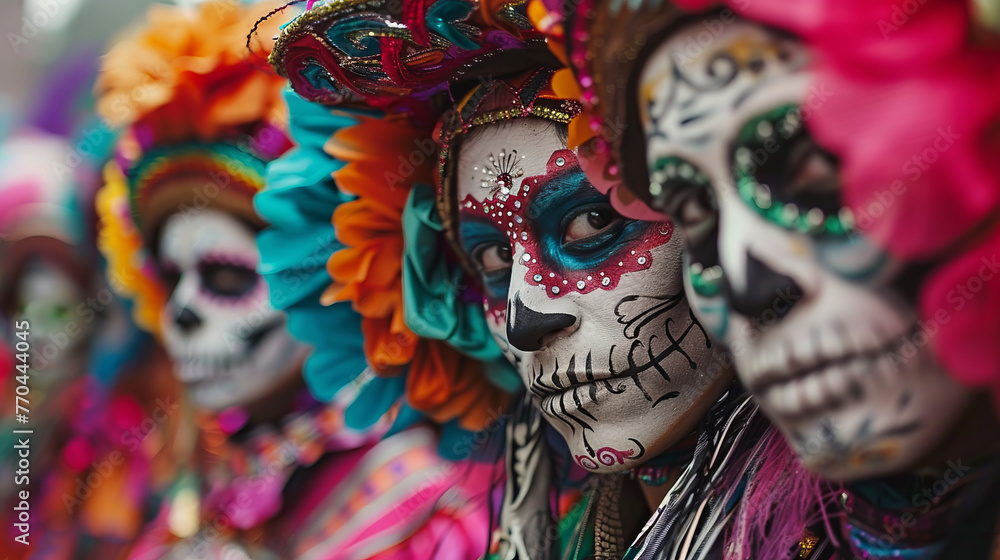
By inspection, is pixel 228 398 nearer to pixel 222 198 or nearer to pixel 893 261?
pixel 222 198

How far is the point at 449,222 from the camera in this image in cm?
142

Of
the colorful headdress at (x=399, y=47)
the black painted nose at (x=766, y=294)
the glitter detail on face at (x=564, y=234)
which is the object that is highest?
the colorful headdress at (x=399, y=47)

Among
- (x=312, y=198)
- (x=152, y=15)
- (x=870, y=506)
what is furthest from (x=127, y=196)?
(x=870, y=506)

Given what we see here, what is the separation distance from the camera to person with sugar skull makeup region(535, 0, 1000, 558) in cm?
62

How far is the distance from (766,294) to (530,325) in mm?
483

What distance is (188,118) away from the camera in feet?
6.32

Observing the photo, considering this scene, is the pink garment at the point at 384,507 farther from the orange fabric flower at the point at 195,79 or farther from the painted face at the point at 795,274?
the painted face at the point at 795,274

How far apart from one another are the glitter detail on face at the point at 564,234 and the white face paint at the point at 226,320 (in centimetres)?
90

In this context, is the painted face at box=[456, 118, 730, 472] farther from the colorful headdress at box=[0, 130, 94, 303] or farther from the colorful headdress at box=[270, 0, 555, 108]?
the colorful headdress at box=[0, 130, 94, 303]

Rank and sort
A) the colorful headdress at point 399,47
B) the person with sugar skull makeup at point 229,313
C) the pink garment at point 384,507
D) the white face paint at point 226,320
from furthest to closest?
the white face paint at point 226,320, the person with sugar skull makeup at point 229,313, the pink garment at point 384,507, the colorful headdress at point 399,47

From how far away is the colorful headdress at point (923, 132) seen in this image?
24.0 inches

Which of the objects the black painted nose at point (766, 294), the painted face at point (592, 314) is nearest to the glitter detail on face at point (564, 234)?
the painted face at point (592, 314)

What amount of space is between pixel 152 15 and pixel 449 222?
1.17m

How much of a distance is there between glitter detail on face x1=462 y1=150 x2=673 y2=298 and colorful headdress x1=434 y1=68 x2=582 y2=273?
66mm
